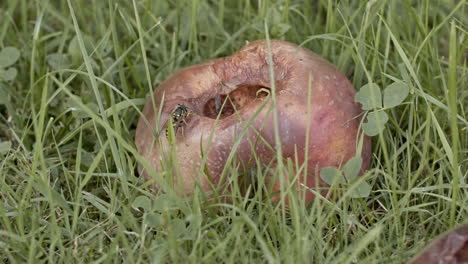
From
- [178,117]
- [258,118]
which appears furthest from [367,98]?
[178,117]

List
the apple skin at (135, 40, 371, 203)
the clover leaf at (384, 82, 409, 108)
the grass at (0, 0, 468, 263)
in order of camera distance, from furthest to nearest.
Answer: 1. the clover leaf at (384, 82, 409, 108)
2. the apple skin at (135, 40, 371, 203)
3. the grass at (0, 0, 468, 263)

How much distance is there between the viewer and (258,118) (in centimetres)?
254

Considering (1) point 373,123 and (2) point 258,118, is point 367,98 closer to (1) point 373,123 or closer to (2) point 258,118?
(1) point 373,123

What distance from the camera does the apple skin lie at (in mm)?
2547

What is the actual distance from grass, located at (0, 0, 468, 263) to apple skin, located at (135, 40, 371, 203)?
98mm

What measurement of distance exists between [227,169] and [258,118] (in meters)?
A: 0.22

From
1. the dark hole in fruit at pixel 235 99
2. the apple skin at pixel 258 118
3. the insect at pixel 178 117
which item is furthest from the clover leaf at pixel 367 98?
the insect at pixel 178 117

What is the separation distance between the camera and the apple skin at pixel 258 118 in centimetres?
255

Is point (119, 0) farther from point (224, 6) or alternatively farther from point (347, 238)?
point (347, 238)

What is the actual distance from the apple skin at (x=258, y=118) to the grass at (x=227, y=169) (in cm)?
10

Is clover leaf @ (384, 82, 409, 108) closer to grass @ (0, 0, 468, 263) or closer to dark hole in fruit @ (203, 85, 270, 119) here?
grass @ (0, 0, 468, 263)

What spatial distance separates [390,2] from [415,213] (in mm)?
1074

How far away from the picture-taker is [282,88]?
8.66ft

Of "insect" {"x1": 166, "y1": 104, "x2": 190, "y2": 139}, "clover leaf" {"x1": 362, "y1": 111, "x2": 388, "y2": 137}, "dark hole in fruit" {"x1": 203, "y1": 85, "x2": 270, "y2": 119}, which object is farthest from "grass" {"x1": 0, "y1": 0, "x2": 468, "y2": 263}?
"dark hole in fruit" {"x1": 203, "y1": 85, "x2": 270, "y2": 119}
